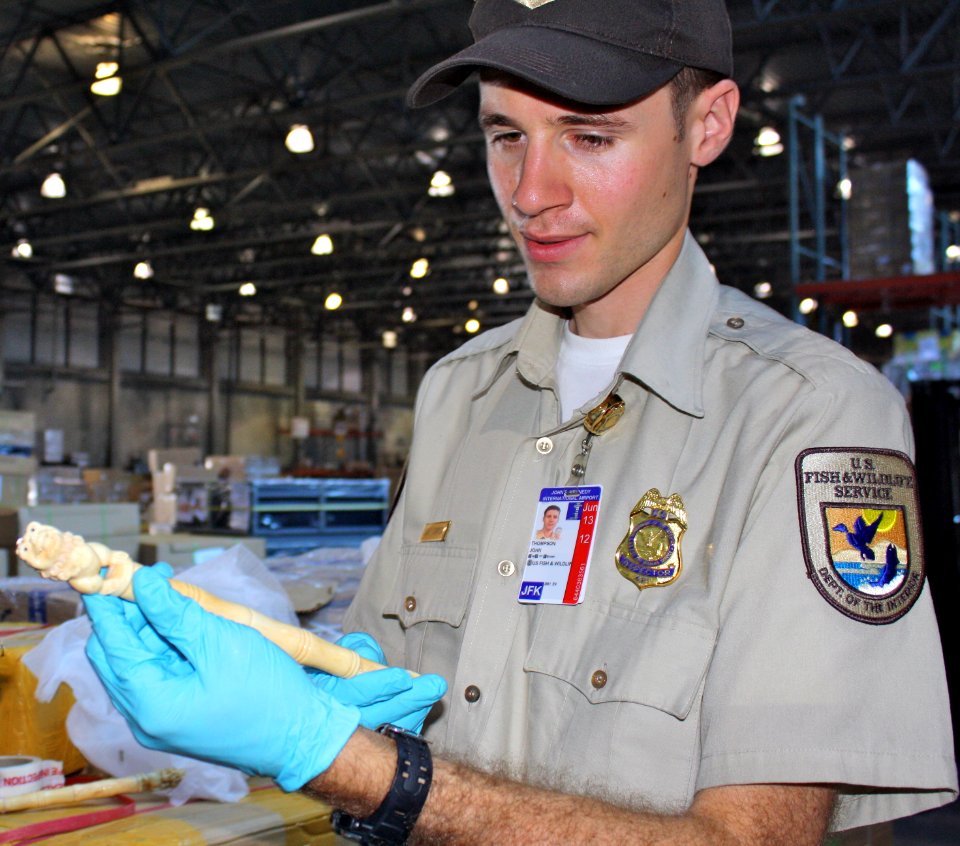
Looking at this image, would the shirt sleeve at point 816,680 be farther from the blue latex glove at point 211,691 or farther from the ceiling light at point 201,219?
the ceiling light at point 201,219

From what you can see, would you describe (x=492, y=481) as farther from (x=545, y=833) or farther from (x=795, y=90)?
(x=795, y=90)

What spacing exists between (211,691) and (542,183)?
83cm

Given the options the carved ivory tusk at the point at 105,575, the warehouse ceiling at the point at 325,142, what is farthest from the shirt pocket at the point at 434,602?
the warehouse ceiling at the point at 325,142

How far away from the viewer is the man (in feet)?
3.80

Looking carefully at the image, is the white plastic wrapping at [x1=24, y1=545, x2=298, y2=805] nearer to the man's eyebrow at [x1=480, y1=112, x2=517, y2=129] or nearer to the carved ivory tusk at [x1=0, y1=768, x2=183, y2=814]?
the carved ivory tusk at [x1=0, y1=768, x2=183, y2=814]

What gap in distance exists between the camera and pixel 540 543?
156 centimetres

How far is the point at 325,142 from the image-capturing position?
533 inches

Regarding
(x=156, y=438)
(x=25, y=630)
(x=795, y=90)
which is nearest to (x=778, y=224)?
(x=795, y=90)

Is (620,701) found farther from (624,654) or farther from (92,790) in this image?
(92,790)

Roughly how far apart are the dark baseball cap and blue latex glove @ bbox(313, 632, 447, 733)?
78 cm

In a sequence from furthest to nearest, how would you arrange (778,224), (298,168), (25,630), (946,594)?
(778,224) < (298,168) < (946,594) < (25,630)

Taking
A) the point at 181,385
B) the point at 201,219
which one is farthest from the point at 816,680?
the point at 181,385

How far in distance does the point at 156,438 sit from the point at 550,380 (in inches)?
945

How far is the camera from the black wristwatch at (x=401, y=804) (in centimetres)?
115
